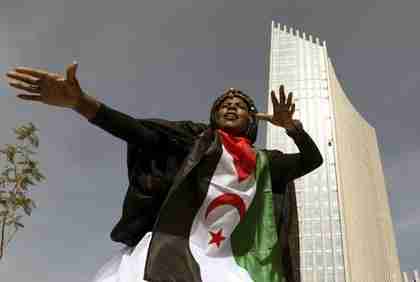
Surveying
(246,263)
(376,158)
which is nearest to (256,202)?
(246,263)

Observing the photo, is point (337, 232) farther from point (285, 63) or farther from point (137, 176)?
point (137, 176)

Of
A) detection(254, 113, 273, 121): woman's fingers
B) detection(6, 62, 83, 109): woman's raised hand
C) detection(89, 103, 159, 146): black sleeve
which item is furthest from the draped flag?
detection(6, 62, 83, 109): woman's raised hand

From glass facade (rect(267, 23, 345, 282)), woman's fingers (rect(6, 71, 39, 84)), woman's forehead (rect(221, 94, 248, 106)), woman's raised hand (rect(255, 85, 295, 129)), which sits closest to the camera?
woman's fingers (rect(6, 71, 39, 84))

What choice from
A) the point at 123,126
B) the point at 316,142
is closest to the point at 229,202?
the point at 123,126

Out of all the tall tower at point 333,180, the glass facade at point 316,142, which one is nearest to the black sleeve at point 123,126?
the glass facade at point 316,142

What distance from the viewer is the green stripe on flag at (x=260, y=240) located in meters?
2.35

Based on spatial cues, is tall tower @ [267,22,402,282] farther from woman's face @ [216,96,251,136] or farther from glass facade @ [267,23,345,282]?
woman's face @ [216,96,251,136]

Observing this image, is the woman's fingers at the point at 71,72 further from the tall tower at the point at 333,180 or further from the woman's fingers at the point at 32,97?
the tall tower at the point at 333,180

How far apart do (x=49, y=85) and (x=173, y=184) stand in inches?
28.9

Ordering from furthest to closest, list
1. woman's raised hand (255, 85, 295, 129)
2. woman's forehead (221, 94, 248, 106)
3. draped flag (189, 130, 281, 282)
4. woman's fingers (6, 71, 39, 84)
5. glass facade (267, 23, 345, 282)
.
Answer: glass facade (267, 23, 345, 282) → woman's forehead (221, 94, 248, 106) → woman's raised hand (255, 85, 295, 129) → draped flag (189, 130, 281, 282) → woman's fingers (6, 71, 39, 84)

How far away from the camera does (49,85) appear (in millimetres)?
2180

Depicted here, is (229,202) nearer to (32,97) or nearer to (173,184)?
(173,184)

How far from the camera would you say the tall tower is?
148 feet

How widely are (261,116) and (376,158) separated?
64.5 m
